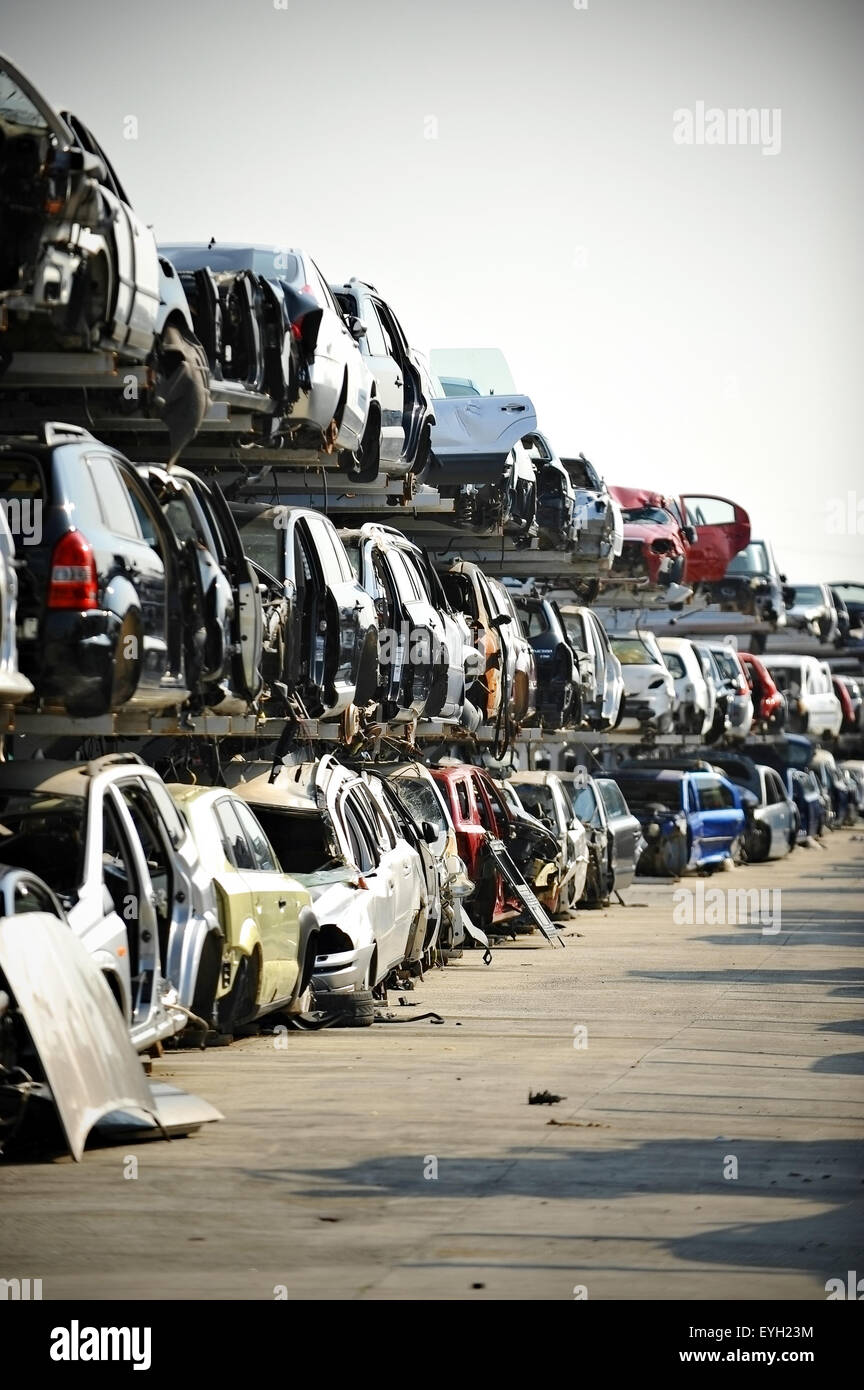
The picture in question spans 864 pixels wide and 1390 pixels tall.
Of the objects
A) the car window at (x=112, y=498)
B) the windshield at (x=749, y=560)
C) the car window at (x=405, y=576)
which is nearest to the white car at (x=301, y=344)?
the car window at (x=405, y=576)

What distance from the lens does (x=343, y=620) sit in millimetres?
19297

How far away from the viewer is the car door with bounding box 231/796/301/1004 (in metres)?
14.3

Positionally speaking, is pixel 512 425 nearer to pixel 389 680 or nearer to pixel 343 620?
pixel 389 680

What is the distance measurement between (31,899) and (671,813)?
1124 inches

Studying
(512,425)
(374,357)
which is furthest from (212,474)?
(512,425)

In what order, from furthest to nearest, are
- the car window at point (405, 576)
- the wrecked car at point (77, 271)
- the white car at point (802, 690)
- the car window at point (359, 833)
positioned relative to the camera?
the white car at point (802, 690) < the car window at point (405, 576) < the car window at point (359, 833) < the wrecked car at point (77, 271)

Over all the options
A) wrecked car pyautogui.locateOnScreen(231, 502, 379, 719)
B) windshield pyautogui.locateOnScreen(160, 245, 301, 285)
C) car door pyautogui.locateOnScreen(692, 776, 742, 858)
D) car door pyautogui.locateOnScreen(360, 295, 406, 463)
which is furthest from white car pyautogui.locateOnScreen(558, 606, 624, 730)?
windshield pyautogui.locateOnScreen(160, 245, 301, 285)

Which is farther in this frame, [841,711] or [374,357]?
[841,711]

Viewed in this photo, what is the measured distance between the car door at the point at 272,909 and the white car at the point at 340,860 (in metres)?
0.89

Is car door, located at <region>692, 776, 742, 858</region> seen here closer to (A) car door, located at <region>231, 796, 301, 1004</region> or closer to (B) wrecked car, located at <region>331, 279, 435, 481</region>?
(B) wrecked car, located at <region>331, 279, 435, 481</region>

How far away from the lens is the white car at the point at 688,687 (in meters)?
41.5

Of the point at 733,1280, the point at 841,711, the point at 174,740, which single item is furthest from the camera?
the point at 841,711

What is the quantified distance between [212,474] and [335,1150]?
10.9 m

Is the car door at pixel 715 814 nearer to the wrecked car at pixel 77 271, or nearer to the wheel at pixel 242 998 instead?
the wrecked car at pixel 77 271
